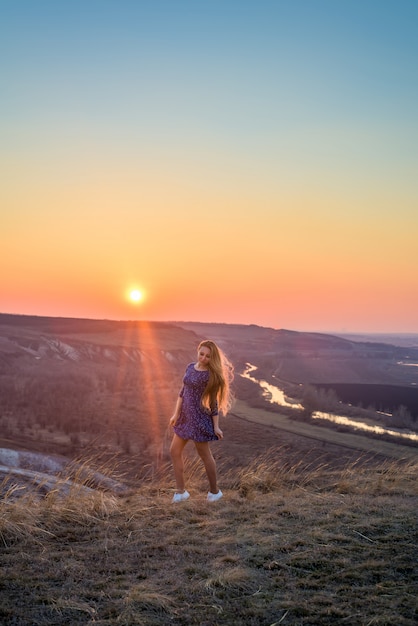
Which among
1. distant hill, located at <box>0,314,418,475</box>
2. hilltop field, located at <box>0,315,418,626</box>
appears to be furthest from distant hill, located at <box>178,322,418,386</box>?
hilltop field, located at <box>0,315,418,626</box>

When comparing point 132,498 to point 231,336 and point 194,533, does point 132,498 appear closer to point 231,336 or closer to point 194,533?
point 194,533

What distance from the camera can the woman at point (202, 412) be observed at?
5863 mm

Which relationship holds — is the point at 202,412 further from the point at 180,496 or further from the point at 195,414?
the point at 180,496

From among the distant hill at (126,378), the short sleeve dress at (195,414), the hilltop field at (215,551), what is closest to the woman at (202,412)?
the short sleeve dress at (195,414)

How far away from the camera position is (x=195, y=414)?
19.4 ft

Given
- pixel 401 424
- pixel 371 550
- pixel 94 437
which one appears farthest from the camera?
pixel 401 424

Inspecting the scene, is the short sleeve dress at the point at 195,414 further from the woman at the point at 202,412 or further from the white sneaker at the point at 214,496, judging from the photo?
the white sneaker at the point at 214,496

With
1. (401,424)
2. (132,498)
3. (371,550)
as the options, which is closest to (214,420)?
(132,498)

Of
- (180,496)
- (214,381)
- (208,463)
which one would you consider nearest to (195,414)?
(214,381)

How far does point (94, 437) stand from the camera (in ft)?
82.1

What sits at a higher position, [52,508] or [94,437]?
[52,508]

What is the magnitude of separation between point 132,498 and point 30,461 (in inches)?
207

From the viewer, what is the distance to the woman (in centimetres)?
586

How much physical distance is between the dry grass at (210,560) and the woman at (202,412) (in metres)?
0.35
